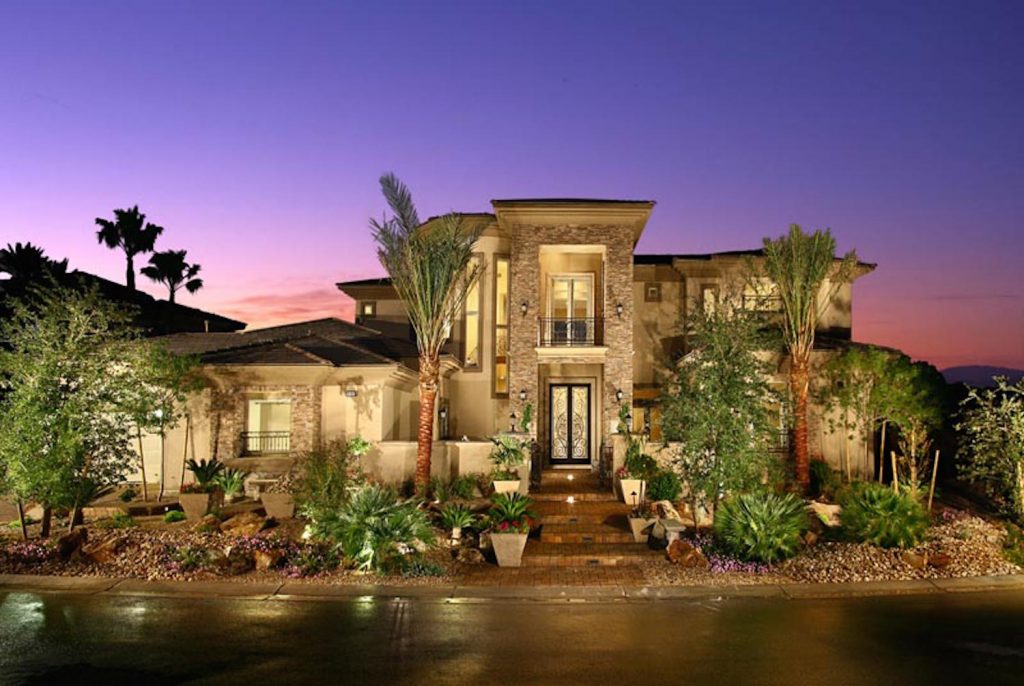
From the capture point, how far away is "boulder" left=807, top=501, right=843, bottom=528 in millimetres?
16938

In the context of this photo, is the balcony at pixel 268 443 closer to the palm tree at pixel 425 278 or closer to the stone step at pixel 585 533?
the palm tree at pixel 425 278

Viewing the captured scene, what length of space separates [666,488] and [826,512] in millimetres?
3776

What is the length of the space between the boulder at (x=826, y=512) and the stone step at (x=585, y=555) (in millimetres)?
4381

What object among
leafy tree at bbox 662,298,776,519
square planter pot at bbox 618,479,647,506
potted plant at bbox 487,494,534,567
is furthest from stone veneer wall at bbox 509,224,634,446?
potted plant at bbox 487,494,534,567

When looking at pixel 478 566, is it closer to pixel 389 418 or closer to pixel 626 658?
pixel 626 658

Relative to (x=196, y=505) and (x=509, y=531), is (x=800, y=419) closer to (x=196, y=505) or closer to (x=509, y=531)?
(x=509, y=531)

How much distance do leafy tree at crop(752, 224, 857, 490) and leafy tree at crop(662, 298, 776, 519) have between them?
5417mm

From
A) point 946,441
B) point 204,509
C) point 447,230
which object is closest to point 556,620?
point 204,509

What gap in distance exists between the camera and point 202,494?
16938 mm

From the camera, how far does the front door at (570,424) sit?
922 inches

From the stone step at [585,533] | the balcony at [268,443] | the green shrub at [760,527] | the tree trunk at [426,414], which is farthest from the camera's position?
the balcony at [268,443]

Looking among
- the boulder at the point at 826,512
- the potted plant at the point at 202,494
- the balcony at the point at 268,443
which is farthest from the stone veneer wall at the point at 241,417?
the boulder at the point at 826,512

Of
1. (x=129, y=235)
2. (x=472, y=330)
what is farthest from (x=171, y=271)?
(x=472, y=330)

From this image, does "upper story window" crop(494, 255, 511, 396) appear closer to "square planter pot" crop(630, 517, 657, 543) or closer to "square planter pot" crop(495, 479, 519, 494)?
"square planter pot" crop(495, 479, 519, 494)
